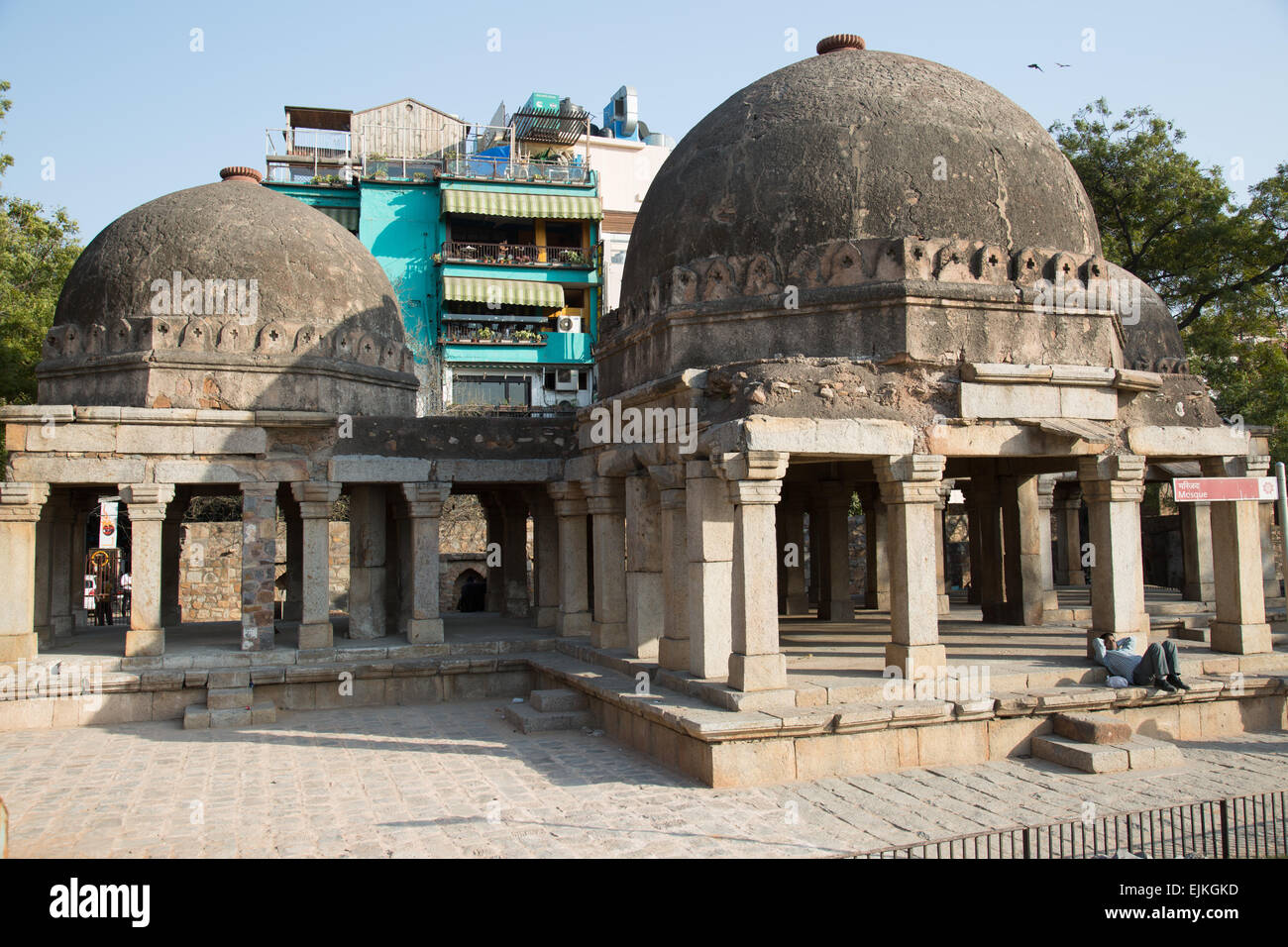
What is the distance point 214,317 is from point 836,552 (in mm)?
9760

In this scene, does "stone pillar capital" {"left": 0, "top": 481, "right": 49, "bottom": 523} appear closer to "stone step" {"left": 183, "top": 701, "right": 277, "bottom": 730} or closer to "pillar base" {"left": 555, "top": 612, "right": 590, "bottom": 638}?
"stone step" {"left": 183, "top": 701, "right": 277, "bottom": 730}

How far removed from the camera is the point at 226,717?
1182 centimetres

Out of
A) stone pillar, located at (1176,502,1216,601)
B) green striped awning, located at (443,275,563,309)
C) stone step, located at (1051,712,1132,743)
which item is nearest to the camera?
stone step, located at (1051,712,1132,743)

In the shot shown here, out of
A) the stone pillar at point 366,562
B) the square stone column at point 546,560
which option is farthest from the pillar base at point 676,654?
the stone pillar at point 366,562

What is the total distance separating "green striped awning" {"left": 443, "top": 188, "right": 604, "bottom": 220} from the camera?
3238cm

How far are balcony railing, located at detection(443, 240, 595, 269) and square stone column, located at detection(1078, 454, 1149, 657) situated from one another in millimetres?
25883

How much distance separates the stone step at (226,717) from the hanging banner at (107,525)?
395 inches

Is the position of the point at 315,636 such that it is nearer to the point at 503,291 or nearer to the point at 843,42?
the point at 843,42

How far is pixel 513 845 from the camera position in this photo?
7168 millimetres

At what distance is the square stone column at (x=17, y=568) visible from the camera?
1208cm

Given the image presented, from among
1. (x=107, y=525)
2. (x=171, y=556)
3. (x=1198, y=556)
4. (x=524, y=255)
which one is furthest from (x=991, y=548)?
(x=524, y=255)

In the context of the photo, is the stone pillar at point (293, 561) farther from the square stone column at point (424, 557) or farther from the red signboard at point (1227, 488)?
the red signboard at point (1227, 488)

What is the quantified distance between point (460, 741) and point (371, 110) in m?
31.6

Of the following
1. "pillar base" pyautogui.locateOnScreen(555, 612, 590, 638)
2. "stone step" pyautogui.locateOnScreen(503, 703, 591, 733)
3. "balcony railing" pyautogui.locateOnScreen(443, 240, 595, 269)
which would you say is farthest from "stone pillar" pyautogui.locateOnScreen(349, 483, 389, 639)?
"balcony railing" pyautogui.locateOnScreen(443, 240, 595, 269)
